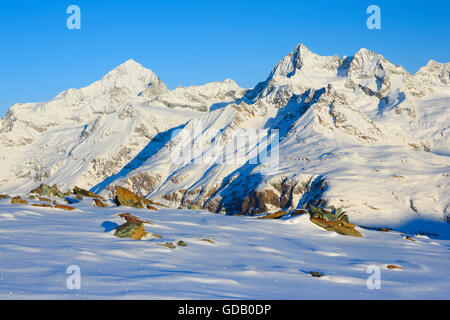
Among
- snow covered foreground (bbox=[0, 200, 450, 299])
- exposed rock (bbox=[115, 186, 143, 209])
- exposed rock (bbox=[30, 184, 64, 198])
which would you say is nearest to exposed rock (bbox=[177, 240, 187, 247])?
snow covered foreground (bbox=[0, 200, 450, 299])

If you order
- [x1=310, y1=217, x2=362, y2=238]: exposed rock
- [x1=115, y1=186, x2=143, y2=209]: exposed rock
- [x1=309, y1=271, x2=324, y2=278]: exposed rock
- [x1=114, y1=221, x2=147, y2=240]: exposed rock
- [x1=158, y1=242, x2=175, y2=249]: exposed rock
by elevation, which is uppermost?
[x1=115, y1=186, x2=143, y2=209]: exposed rock

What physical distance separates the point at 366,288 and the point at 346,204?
16412 centimetres

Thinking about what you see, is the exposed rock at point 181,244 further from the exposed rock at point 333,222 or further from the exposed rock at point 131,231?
the exposed rock at point 333,222

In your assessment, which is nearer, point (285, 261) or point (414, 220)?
point (285, 261)

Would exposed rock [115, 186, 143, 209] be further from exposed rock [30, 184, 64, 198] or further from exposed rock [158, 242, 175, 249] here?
exposed rock [158, 242, 175, 249]

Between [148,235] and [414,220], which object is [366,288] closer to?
[148,235]

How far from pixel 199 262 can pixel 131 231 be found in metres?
5.92

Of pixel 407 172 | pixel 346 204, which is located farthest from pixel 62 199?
pixel 407 172

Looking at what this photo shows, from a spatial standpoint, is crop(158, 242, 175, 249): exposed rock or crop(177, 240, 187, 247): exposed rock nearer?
crop(158, 242, 175, 249): exposed rock

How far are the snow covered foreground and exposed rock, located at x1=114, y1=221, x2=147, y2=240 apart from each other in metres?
0.48

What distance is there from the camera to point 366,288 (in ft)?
60.1

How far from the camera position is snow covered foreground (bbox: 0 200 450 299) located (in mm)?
15297

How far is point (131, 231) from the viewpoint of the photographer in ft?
83.6

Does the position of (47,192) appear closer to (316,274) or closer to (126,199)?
(126,199)
